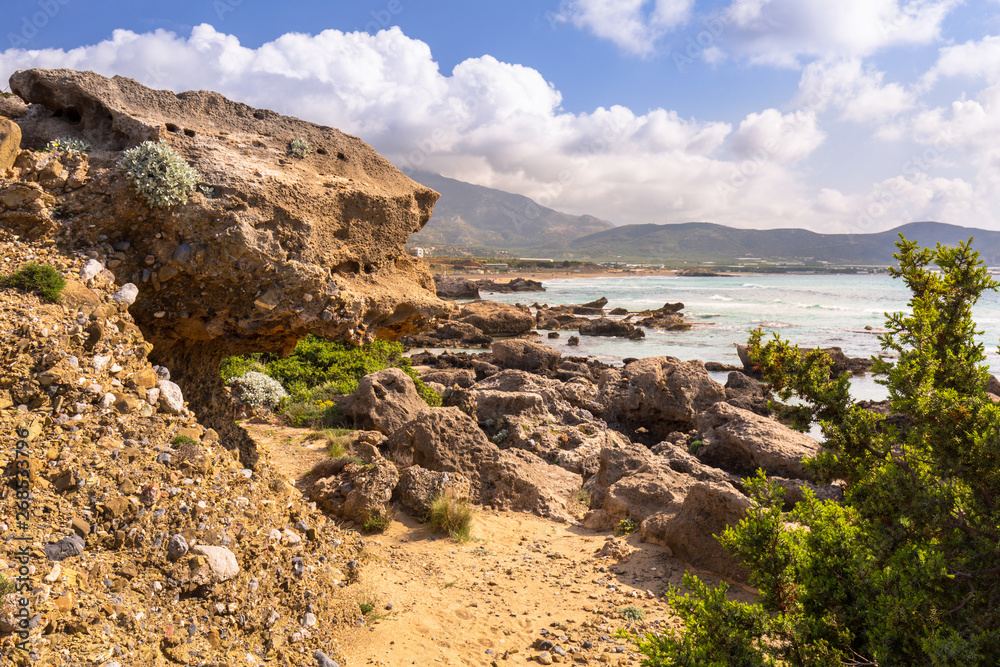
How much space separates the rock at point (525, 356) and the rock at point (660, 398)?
5.70m

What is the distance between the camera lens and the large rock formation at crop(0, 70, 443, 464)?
4.63 m

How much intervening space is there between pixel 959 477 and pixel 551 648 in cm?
351

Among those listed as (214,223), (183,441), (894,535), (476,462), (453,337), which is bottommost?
(453,337)

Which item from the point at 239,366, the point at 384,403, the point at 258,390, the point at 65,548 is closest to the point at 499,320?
the point at 239,366

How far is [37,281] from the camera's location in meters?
4.13

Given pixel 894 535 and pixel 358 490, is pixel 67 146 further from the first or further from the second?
pixel 894 535

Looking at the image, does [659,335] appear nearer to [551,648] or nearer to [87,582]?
[551,648]

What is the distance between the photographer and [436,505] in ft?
23.6

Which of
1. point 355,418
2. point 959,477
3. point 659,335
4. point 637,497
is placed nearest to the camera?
point 959,477

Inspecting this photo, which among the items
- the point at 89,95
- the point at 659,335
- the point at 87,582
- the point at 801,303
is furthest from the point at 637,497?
the point at 801,303

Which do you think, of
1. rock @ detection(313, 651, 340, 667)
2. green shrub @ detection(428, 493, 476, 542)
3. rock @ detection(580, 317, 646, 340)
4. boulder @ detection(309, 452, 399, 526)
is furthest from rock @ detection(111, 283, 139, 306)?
rock @ detection(580, 317, 646, 340)

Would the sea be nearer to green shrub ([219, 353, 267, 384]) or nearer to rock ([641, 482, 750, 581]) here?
rock ([641, 482, 750, 581])

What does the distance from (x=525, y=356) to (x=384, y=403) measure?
9549 millimetres

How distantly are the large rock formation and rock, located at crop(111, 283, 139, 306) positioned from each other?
5.8 inches
